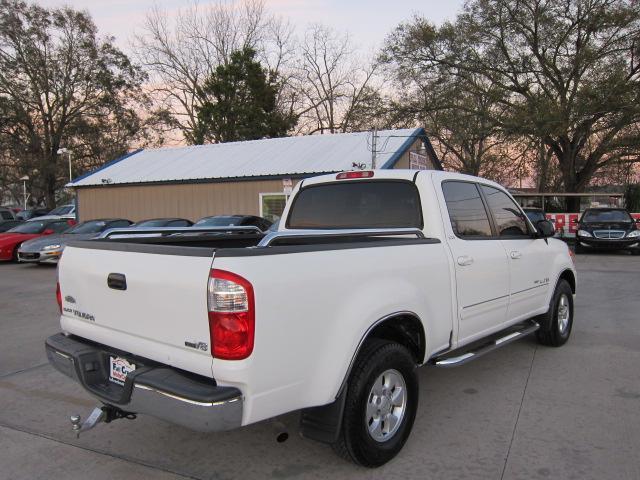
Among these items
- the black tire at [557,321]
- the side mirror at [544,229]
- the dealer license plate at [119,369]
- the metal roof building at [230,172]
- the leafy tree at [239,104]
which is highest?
the leafy tree at [239,104]

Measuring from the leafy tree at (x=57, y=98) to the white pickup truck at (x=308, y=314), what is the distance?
41.0 metres

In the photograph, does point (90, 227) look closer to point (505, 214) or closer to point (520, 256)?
point (505, 214)

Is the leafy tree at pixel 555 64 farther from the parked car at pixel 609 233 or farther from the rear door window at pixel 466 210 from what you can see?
the rear door window at pixel 466 210

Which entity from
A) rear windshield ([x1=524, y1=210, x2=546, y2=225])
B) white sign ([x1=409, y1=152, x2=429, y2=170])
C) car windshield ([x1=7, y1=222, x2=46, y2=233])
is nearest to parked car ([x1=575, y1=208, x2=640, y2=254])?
rear windshield ([x1=524, y1=210, x2=546, y2=225])

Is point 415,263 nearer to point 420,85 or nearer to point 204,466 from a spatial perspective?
point 204,466

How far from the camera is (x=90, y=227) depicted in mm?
16281

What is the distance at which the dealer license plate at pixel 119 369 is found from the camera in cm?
303

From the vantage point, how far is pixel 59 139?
133 feet

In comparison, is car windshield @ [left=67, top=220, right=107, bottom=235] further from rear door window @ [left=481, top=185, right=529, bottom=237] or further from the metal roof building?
rear door window @ [left=481, top=185, right=529, bottom=237]

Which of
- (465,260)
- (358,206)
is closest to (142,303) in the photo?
(358,206)

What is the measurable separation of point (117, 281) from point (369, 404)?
1.68 m

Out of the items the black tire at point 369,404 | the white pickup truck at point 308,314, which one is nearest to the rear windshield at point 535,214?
the white pickup truck at point 308,314

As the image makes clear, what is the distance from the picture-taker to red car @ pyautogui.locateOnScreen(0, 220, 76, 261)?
51.4 ft

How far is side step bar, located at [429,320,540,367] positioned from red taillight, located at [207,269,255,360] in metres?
1.83
